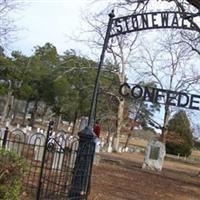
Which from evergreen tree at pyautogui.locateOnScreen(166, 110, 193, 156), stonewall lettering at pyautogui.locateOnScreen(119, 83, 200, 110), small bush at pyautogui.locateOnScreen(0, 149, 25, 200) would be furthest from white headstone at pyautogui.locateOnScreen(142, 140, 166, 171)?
evergreen tree at pyautogui.locateOnScreen(166, 110, 193, 156)

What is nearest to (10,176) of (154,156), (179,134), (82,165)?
(82,165)

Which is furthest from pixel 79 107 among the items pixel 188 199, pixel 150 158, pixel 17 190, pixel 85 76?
pixel 17 190

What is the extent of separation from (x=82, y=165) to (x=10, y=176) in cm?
309

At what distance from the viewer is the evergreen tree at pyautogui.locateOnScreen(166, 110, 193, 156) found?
53334mm

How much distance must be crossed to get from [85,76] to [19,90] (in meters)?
7.76

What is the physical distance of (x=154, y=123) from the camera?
4272cm

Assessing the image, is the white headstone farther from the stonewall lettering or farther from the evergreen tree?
the evergreen tree

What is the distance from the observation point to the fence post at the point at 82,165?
8516 mm

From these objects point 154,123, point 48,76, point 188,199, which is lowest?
point 188,199

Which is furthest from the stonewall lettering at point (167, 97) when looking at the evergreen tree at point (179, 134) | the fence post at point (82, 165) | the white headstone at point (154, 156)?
the evergreen tree at point (179, 134)

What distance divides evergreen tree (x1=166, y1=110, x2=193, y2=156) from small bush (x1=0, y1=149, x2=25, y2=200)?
1803 inches

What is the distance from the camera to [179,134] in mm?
56188

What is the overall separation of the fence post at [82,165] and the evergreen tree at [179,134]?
1687 inches

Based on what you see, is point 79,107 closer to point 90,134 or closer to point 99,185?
point 99,185
